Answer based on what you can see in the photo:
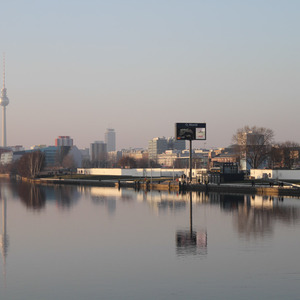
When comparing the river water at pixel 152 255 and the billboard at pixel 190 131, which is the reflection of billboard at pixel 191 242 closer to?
the river water at pixel 152 255

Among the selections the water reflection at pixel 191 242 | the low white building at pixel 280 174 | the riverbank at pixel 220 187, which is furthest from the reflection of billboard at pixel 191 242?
the low white building at pixel 280 174

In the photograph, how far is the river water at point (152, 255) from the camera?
27234 millimetres

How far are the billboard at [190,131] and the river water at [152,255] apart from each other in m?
43.4

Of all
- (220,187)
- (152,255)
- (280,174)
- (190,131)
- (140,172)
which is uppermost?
(190,131)

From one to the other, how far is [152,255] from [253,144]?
10477 cm

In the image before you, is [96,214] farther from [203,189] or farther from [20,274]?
[203,189]

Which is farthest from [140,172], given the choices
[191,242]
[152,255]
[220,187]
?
[152,255]

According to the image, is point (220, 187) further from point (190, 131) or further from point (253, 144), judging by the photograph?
point (253, 144)

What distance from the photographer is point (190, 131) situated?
4235 inches

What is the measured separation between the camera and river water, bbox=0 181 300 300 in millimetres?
27234

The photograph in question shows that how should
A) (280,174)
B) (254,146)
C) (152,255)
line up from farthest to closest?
(254,146) → (280,174) → (152,255)

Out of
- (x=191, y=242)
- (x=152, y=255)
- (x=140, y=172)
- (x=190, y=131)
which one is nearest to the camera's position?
(x=152, y=255)

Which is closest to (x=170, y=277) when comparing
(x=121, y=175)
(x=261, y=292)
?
(x=261, y=292)

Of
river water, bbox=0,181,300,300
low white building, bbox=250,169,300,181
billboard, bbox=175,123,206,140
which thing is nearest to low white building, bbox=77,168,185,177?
billboard, bbox=175,123,206,140
